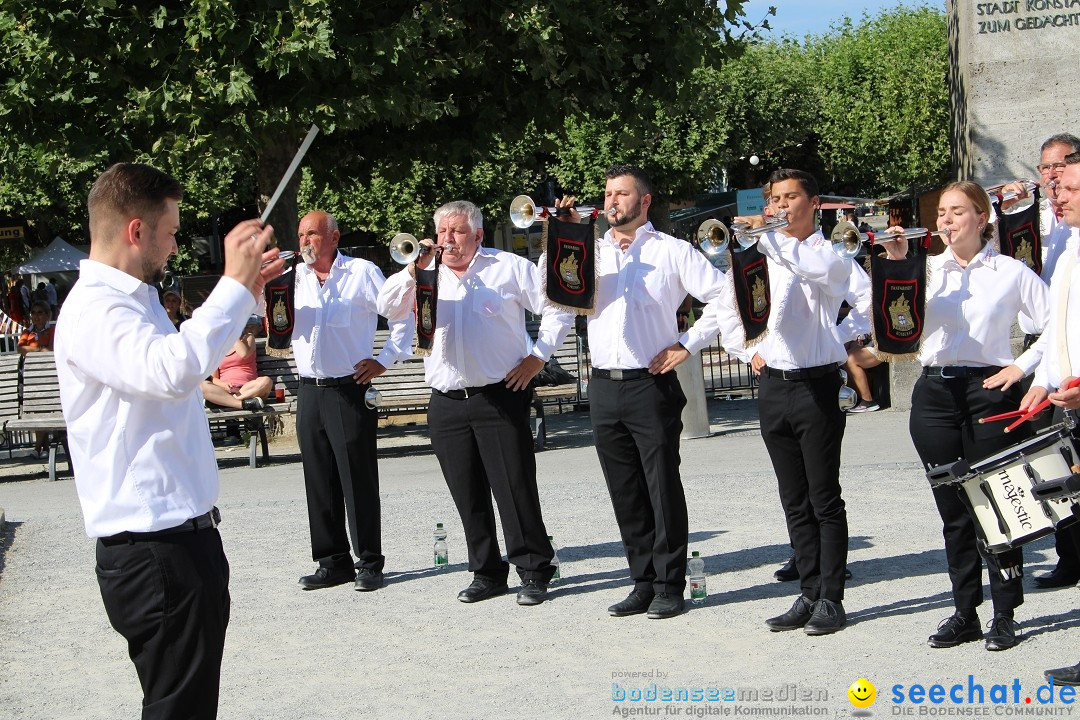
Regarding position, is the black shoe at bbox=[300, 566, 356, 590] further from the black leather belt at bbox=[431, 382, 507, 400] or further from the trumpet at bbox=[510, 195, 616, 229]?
the trumpet at bbox=[510, 195, 616, 229]

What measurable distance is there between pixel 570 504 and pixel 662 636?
386cm

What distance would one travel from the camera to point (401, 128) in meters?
15.9

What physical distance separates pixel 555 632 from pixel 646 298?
1873mm

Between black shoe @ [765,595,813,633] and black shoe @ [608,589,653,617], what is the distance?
796 millimetres

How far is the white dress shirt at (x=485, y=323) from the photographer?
7.86 m

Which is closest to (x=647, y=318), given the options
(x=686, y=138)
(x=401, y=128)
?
(x=401, y=128)

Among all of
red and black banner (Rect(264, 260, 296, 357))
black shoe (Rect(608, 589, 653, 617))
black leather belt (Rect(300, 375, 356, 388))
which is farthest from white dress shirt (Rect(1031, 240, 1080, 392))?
red and black banner (Rect(264, 260, 296, 357))

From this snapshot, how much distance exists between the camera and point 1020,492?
5.58 meters

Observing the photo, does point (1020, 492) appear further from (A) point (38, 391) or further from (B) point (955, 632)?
(A) point (38, 391)

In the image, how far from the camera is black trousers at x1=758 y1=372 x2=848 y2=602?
6.70 meters

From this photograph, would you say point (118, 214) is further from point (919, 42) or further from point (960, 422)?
point (919, 42)

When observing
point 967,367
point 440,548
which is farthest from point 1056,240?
point 440,548

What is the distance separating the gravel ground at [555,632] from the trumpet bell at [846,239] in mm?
1872

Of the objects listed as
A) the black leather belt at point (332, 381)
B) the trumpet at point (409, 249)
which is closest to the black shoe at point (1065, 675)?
the trumpet at point (409, 249)
